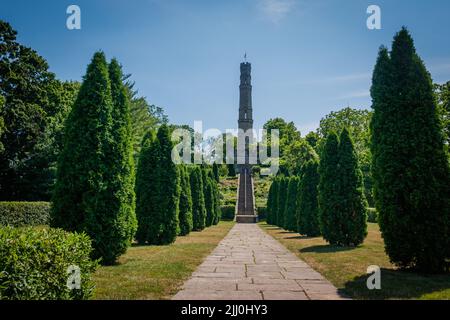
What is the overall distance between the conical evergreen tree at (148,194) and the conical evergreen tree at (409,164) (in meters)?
8.40

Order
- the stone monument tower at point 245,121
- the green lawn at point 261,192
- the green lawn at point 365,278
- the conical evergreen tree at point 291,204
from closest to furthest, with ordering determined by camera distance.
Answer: the green lawn at point 365,278 → the conical evergreen tree at point 291,204 → the green lawn at point 261,192 → the stone monument tower at point 245,121

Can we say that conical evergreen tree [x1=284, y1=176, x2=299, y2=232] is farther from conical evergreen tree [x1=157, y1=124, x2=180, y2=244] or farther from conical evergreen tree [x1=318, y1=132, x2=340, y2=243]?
conical evergreen tree [x1=157, y1=124, x2=180, y2=244]

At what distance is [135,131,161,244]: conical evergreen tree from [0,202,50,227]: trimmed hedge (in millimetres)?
8490

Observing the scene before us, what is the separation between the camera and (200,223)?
2208 centimetres

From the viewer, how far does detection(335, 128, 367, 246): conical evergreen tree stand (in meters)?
12.4

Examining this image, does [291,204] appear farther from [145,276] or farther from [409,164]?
[145,276]

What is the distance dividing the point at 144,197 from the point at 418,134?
9893 mm

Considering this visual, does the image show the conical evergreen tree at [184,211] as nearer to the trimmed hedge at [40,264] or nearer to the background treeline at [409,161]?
the background treeline at [409,161]

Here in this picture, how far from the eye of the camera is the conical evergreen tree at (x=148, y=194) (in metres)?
13.4

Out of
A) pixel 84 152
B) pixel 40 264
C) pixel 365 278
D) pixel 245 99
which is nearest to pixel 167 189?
pixel 84 152

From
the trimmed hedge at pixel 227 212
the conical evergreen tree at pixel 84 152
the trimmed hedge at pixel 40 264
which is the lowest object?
the trimmed hedge at pixel 227 212

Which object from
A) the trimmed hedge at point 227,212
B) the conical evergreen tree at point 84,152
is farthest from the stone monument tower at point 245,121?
the conical evergreen tree at point 84,152

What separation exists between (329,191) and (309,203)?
3.99 m

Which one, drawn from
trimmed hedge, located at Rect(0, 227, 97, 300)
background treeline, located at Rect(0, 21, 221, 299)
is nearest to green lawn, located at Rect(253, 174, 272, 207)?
background treeline, located at Rect(0, 21, 221, 299)
